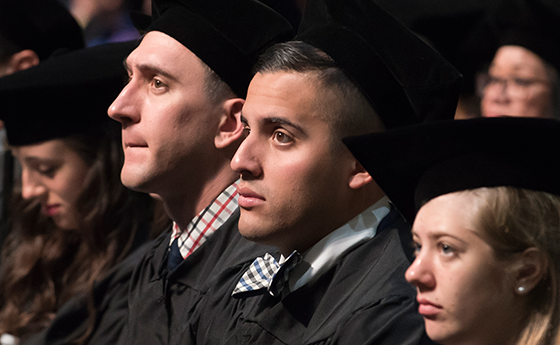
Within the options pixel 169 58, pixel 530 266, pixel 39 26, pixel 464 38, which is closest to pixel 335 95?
pixel 530 266

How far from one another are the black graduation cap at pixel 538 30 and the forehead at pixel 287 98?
80.9 inches

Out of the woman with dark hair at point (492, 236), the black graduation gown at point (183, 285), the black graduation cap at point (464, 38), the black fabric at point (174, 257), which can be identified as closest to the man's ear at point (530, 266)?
the woman with dark hair at point (492, 236)

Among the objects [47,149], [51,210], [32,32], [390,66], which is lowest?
[51,210]

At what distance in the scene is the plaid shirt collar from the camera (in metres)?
2.50

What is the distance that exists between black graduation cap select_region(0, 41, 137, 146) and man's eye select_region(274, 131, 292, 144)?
4.48ft

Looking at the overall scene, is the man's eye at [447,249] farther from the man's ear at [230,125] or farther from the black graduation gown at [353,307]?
the man's ear at [230,125]

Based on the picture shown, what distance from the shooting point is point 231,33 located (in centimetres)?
237

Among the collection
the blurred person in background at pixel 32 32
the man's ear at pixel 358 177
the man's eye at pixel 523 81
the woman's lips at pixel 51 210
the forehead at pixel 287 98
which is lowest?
the woman's lips at pixel 51 210

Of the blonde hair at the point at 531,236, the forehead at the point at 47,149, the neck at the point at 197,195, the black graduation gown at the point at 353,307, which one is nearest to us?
the blonde hair at the point at 531,236

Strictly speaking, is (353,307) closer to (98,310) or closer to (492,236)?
(492,236)

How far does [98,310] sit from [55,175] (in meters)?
0.66

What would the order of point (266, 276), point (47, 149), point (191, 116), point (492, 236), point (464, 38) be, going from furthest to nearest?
point (464, 38) < point (47, 149) < point (191, 116) < point (266, 276) < point (492, 236)

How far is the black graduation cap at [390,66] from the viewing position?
72.2 inches

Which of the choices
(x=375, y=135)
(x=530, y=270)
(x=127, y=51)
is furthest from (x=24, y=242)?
(x=530, y=270)
